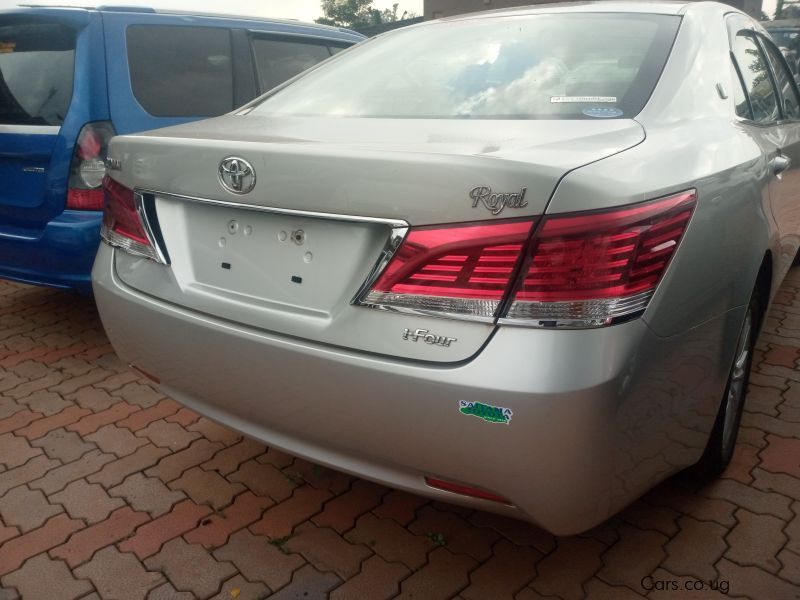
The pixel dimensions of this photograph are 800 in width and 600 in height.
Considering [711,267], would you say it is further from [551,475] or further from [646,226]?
[551,475]

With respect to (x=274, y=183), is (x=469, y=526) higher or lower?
lower

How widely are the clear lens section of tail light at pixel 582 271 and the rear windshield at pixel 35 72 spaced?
8.81ft

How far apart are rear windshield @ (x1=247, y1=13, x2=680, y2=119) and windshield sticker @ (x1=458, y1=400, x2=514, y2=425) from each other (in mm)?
812

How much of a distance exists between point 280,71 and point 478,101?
2.65 metres

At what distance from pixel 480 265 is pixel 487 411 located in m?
0.30

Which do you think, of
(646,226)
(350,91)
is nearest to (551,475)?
(646,226)

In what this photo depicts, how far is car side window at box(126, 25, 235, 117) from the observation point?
3.51m

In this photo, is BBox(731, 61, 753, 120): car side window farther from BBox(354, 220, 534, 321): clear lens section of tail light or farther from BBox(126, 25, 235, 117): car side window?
BBox(126, 25, 235, 117): car side window

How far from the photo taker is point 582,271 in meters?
1.41

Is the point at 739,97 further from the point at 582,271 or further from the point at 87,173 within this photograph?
the point at 87,173

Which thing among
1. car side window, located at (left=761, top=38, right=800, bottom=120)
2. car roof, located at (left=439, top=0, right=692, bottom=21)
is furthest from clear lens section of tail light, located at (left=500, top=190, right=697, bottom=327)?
car side window, located at (left=761, top=38, right=800, bottom=120)

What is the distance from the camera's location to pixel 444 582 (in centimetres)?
195

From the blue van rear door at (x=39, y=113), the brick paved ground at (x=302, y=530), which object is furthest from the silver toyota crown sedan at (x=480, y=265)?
the blue van rear door at (x=39, y=113)

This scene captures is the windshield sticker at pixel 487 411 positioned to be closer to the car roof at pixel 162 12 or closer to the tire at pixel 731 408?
the tire at pixel 731 408
